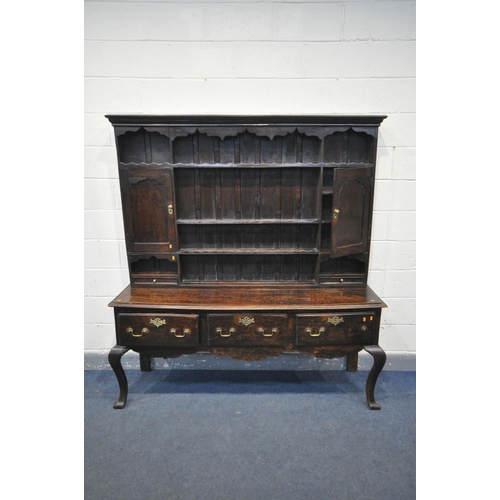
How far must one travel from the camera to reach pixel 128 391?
2.53 meters

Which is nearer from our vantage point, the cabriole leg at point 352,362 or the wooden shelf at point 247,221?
the wooden shelf at point 247,221

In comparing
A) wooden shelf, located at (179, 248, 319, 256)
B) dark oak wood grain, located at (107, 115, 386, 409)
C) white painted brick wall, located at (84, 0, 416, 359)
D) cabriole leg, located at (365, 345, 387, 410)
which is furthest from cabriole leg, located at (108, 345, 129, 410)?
cabriole leg, located at (365, 345, 387, 410)

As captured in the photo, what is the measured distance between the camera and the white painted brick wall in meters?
2.26

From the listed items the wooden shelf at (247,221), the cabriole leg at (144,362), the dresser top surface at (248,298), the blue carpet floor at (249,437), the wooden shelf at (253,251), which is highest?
the wooden shelf at (247,221)

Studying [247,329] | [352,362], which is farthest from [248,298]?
[352,362]

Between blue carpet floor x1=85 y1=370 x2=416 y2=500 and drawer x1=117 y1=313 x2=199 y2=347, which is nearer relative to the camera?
blue carpet floor x1=85 y1=370 x2=416 y2=500

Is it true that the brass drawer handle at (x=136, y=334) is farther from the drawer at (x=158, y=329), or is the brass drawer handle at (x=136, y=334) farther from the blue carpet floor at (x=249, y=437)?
the blue carpet floor at (x=249, y=437)

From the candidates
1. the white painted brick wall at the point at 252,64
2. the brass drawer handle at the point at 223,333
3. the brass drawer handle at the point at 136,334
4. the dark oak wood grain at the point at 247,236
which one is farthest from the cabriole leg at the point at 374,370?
the brass drawer handle at the point at 136,334

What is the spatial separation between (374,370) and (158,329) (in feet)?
4.90

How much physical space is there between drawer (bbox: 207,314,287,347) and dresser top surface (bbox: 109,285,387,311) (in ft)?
0.22

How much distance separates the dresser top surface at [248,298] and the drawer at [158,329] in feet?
0.25

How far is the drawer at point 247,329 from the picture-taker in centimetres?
214

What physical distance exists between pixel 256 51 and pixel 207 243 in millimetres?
1409

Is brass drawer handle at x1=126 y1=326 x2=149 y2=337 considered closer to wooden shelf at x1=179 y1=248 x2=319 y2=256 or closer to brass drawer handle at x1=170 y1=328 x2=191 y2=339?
brass drawer handle at x1=170 y1=328 x2=191 y2=339
